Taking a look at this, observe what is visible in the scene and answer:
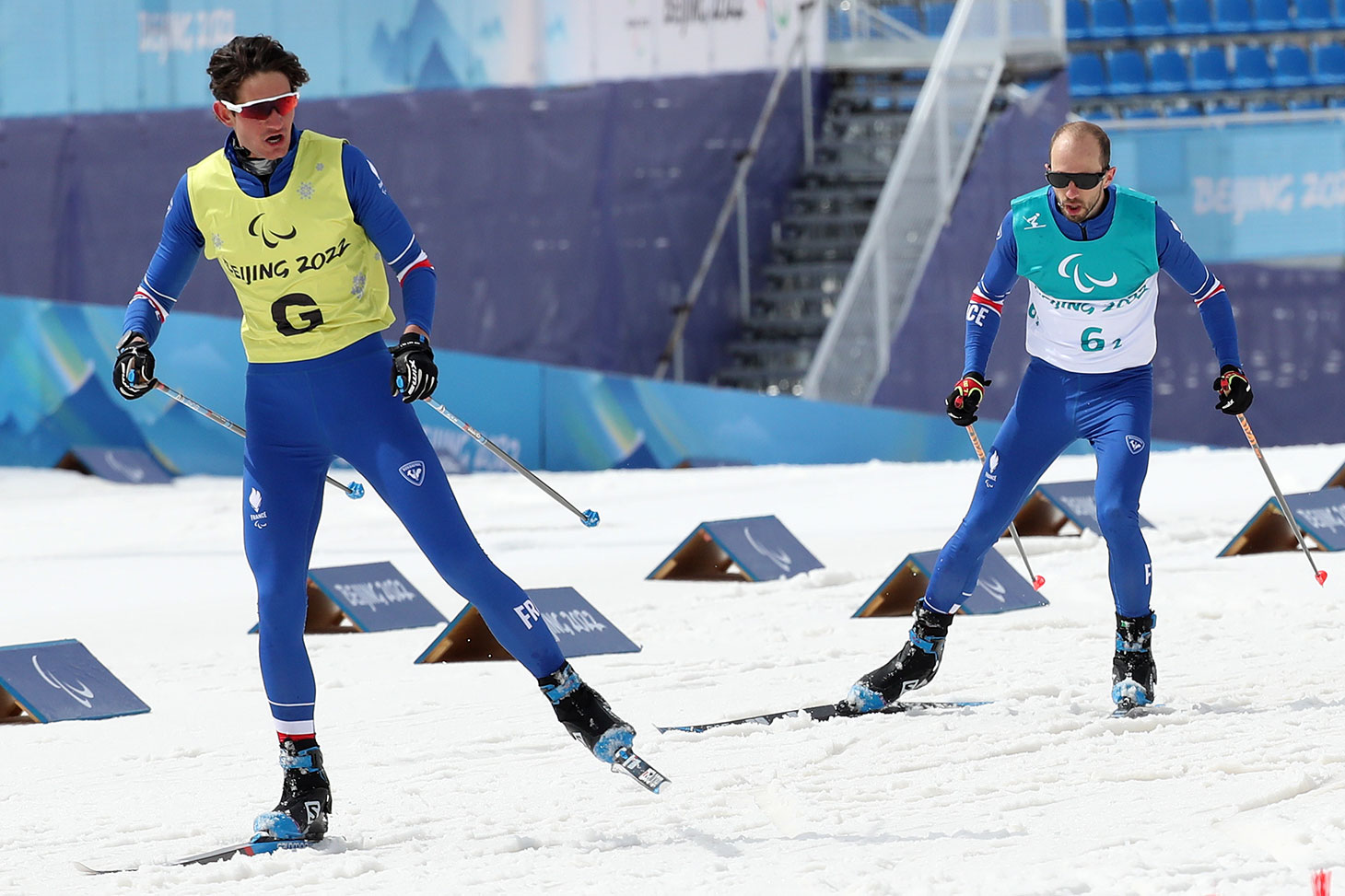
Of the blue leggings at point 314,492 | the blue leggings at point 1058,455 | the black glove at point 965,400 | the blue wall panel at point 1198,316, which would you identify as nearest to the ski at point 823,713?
the blue leggings at point 1058,455

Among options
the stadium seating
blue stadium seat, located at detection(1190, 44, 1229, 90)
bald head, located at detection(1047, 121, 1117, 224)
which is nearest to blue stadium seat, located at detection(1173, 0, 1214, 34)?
the stadium seating

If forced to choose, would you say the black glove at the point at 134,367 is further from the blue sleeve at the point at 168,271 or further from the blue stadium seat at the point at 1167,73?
the blue stadium seat at the point at 1167,73

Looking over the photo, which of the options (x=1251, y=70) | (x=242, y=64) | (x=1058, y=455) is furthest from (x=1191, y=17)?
(x=242, y=64)

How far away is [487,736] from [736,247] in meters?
12.0

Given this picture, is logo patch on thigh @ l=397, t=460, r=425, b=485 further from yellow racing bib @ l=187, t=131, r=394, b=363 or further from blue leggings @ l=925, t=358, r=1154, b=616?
blue leggings @ l=925, t=358, r=1154, b=616

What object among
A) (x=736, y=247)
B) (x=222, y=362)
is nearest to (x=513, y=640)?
(x=222, y=362)

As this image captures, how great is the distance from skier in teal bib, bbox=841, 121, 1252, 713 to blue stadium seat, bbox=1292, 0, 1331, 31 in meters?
18.5

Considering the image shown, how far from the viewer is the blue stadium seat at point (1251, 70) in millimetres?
21250

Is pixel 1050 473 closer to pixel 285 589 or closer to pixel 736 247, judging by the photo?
pixel 736 247

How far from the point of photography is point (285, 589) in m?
3.72

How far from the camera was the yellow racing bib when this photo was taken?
3.71m

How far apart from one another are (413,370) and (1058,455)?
1966 mm

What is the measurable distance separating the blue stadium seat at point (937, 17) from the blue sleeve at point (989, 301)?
14.1m

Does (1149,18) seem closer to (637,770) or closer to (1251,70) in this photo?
(1251,70)
